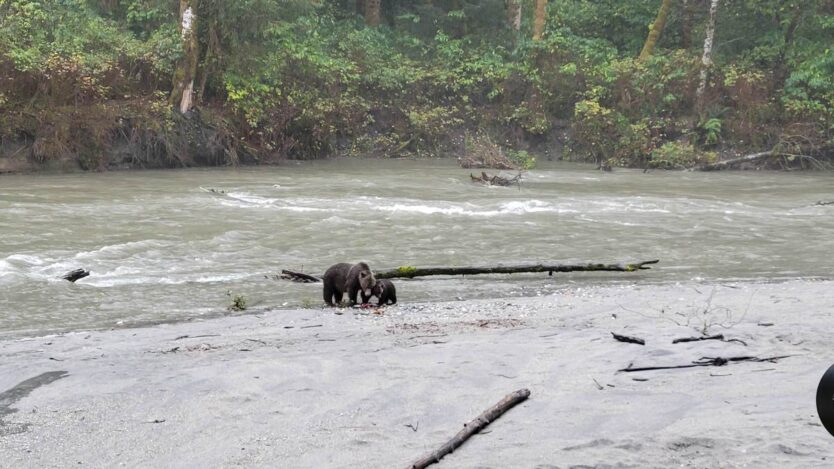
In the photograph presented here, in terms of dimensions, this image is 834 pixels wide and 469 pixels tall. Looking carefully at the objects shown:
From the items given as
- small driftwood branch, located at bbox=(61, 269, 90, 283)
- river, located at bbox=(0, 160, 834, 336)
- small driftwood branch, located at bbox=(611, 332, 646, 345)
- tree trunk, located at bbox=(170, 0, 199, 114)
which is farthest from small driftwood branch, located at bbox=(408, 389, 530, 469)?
tree trunk, located at bbox=(170, 0, 199, 114)

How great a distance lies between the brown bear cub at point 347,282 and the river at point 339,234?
46 centimetres

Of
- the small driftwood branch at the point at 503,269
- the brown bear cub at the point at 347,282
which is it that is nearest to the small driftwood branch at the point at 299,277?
the small driftwood branch at the point at 503,269

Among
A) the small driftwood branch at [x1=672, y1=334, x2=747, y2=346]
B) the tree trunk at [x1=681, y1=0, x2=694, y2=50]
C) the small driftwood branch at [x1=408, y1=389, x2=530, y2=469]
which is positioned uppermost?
the tree trunk at [x1=681, y1=0, x2=694, y2=50]

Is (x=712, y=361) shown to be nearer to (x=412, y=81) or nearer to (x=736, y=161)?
(x=736, y=161)

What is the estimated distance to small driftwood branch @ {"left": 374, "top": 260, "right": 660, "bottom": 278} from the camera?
1115 centimetres

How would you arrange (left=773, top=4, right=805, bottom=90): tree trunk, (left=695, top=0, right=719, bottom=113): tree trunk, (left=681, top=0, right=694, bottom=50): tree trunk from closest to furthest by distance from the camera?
(left=695, top=0, right=719, bottom=113): tree trunk → (left=773, top=4, right=805, bottom=90): tree trunk → (left=681, top=0, right=694, bottom=50): tree trunk

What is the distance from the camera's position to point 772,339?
6938 mm

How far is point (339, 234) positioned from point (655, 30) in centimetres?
2327

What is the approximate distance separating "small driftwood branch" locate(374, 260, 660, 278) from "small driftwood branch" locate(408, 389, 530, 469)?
562 centimetres

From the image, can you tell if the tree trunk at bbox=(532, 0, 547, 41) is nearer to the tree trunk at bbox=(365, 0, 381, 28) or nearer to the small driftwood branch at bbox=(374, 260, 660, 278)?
the tree trunk at bbox=(365, 0, 381, 28)

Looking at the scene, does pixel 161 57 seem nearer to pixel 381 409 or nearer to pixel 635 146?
pixel 635 146

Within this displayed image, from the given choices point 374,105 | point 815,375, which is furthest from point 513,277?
point 374,105

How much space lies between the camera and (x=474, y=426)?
498 cm

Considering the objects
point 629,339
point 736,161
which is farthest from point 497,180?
point 629,339
